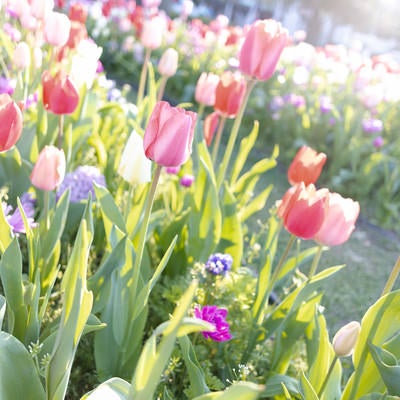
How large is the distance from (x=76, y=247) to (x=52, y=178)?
414 millimetres

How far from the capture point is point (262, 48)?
1.76 meters

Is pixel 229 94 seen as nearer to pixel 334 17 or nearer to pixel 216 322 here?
pixel 216 322

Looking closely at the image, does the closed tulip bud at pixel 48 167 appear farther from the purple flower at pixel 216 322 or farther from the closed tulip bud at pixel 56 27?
the closed tulip bud at pixel 56 27

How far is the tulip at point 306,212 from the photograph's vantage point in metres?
1.45

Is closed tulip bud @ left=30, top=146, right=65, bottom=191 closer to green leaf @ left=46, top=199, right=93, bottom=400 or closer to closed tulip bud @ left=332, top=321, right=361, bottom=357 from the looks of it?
green leaf @ left=46, top=199, right=93, bottom=400

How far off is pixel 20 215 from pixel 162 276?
642 millimetres

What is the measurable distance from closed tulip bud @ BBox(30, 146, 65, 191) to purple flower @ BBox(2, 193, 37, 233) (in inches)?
5.4

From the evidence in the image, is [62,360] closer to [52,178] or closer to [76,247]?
[76,247]

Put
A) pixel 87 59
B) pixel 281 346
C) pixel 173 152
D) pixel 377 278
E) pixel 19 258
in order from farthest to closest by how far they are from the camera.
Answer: pixel 377 278 < pixel 87 59 < pixel 281 346 < pixel 19 258 < pixel 173 152

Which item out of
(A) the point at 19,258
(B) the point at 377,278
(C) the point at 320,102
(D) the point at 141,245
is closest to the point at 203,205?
(D) the point at 141,245

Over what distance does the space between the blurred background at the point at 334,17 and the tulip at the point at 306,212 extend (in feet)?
34.3

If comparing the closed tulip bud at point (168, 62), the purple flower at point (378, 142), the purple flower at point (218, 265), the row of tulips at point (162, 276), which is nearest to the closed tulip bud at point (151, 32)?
the row of tulips at point (162, 276)

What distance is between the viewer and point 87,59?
6.40 ft

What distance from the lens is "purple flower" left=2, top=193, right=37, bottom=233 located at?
1.73 meters
